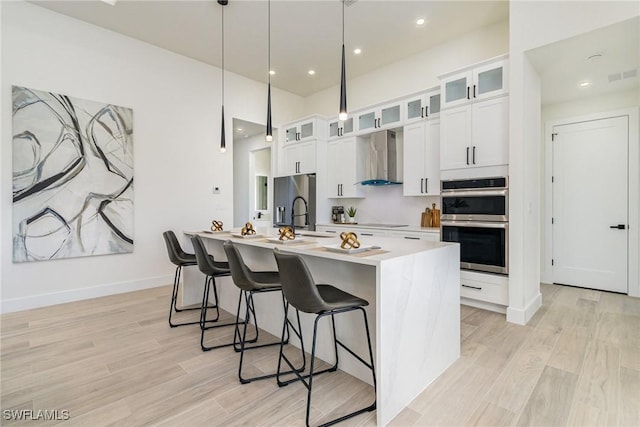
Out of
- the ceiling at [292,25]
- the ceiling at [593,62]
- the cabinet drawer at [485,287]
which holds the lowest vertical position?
the cabinet drawer at [485,287]

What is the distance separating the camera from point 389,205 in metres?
5.18

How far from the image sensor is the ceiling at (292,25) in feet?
12.0

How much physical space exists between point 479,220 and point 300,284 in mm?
2604

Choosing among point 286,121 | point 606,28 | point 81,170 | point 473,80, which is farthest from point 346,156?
point 81,170

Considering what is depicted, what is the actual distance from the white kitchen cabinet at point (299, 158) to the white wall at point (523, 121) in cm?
321

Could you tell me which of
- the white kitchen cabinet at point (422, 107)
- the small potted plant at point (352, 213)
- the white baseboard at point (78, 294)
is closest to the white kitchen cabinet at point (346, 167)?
the small potted plant at point (352, 213)

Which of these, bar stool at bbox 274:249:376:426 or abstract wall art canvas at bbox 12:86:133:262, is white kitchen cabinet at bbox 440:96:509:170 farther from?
abstract wall art canvas at bbox 12:86:133:262

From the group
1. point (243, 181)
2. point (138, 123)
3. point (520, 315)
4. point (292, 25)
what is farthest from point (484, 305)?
point (243, 181)

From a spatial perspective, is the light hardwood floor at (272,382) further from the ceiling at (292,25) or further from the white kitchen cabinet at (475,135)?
the ceiling at (292,25)

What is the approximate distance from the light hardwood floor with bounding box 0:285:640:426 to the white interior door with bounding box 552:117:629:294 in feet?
3.98

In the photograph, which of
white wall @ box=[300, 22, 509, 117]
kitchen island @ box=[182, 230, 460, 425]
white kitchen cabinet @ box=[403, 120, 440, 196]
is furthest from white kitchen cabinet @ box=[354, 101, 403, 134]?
kitchen island @ box=[182, 230, 460, 425]

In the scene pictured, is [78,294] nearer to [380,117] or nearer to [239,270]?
[239,270]

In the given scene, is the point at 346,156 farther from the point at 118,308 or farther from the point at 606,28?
the point at 118,308

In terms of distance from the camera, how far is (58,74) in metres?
3.82
